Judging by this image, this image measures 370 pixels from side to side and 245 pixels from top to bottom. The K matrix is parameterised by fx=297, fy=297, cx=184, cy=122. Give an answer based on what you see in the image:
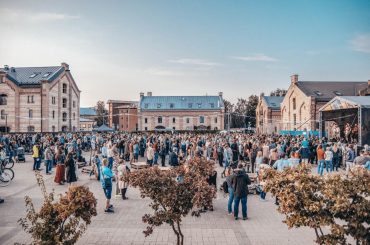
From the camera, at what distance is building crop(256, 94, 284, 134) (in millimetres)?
59375

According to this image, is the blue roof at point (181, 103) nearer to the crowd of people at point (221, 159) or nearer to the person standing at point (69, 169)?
the crowd of people at point (221, 159)

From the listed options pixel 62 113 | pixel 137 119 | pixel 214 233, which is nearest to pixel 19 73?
pixel 62 113

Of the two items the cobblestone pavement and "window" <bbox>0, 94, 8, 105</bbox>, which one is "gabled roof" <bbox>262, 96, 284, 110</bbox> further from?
the cobblestone pavement

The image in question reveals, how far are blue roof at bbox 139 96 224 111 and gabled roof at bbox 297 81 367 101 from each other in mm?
27560

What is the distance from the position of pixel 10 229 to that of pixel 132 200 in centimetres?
427

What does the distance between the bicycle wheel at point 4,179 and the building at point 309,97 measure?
3827cm

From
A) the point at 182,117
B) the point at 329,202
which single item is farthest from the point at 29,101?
the point at 329,202

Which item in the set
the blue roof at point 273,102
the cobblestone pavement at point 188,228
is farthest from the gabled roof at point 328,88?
the cobblestone pavement at point 188,228

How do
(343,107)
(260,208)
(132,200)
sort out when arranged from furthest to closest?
(343,107)
(132,200)
(260,208)

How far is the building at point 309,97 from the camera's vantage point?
43438 millimetres

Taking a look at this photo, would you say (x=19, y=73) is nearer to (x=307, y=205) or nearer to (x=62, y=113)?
(x=62, y=113)

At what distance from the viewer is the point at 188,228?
8562mm


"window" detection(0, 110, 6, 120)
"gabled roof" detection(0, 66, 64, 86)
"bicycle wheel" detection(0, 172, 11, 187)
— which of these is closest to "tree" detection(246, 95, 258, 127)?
"gabled roof" detection(0, 66, 64, 86)

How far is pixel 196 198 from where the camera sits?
5.43 metres
